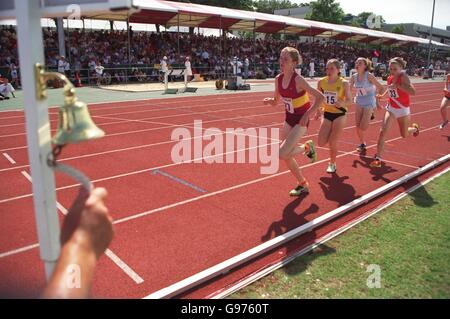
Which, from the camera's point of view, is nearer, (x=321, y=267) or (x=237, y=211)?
(x=321, y=267)

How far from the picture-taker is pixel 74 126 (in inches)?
64.7

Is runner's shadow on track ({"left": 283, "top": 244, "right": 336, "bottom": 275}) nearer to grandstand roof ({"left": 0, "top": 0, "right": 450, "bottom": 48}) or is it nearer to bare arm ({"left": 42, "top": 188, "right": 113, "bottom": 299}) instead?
bare arm ({"left": 42, "top": 188, "right": 113, "bottom": 299})

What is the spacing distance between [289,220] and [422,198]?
2.16 metres

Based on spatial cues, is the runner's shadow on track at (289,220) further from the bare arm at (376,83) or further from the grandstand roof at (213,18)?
the grandstand roof at (213,18)

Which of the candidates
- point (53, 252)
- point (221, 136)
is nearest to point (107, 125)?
point (221, 136)

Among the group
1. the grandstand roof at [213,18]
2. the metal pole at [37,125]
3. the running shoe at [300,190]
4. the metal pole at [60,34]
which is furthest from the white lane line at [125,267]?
the metal pole at [60,34]

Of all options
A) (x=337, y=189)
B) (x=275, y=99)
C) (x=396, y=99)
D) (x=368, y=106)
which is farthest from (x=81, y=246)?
(x=368, y=106)

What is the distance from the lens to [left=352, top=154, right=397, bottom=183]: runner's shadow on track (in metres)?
6.82

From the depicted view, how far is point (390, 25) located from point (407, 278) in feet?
340

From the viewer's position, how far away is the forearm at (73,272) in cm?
131

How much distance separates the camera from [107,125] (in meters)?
11.4

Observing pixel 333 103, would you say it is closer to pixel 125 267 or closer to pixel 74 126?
pixel 125 267

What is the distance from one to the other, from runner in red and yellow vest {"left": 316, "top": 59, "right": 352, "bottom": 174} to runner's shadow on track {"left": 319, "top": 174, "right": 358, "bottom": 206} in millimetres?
369
